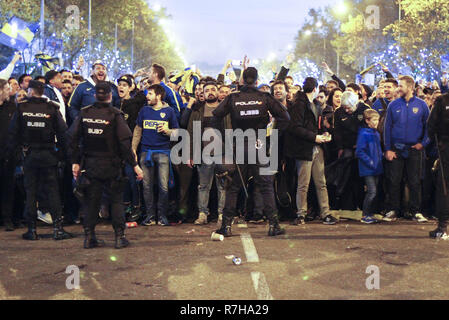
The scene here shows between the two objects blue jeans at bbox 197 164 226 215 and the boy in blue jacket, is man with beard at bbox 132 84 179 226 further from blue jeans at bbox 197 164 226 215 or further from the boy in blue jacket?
the boy in blue jacket

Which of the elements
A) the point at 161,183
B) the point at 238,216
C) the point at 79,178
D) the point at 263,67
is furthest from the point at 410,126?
the point at 263,67

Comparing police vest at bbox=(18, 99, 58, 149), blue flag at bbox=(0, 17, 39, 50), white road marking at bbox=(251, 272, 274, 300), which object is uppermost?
blue flag at bbox=(0, 17, 39, 50)

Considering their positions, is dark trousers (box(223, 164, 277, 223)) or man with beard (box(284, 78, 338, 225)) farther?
man with beard (box(284, 78, 338, 225))

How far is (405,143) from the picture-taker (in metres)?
10.5

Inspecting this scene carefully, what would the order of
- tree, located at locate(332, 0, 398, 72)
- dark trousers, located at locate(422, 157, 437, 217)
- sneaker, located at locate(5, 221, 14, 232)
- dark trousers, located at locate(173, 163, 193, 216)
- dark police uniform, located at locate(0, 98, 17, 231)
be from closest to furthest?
sneaker, located at locate(5, 221, 14, 232), dark police uniform, located at locate(0, 98, 17, 231), dark trousers, located at locate(173, 163, 193, 216), dark trousers, located at locate(422, 157, 437, 217), tree, located at locate(332, 0, 398, 72)

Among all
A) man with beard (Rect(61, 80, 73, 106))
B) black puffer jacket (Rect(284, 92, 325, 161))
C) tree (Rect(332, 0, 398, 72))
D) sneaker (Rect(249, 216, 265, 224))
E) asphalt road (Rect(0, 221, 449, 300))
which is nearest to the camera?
asphalt road (Rect(0, 221, 449, 300))

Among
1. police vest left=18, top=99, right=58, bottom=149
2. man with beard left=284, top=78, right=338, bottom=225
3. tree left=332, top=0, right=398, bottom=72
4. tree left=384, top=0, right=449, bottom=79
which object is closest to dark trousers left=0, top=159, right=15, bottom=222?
police vest left=18, top=99, right=58, bottom=149

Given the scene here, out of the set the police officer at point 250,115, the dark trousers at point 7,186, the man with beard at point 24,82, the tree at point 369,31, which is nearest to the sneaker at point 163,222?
the police officer at point 250,115

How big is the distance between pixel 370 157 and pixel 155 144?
11.4 feet

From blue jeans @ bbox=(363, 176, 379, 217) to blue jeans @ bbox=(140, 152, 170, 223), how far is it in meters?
3.24

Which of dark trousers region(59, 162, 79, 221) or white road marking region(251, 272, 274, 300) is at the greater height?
dark trousers region(59, 162, 79, 221)

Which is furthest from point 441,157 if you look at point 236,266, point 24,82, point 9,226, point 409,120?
point 24,82

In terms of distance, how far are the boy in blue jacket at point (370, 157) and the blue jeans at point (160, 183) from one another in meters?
3.15

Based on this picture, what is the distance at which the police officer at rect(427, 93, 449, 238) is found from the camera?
8.82m
